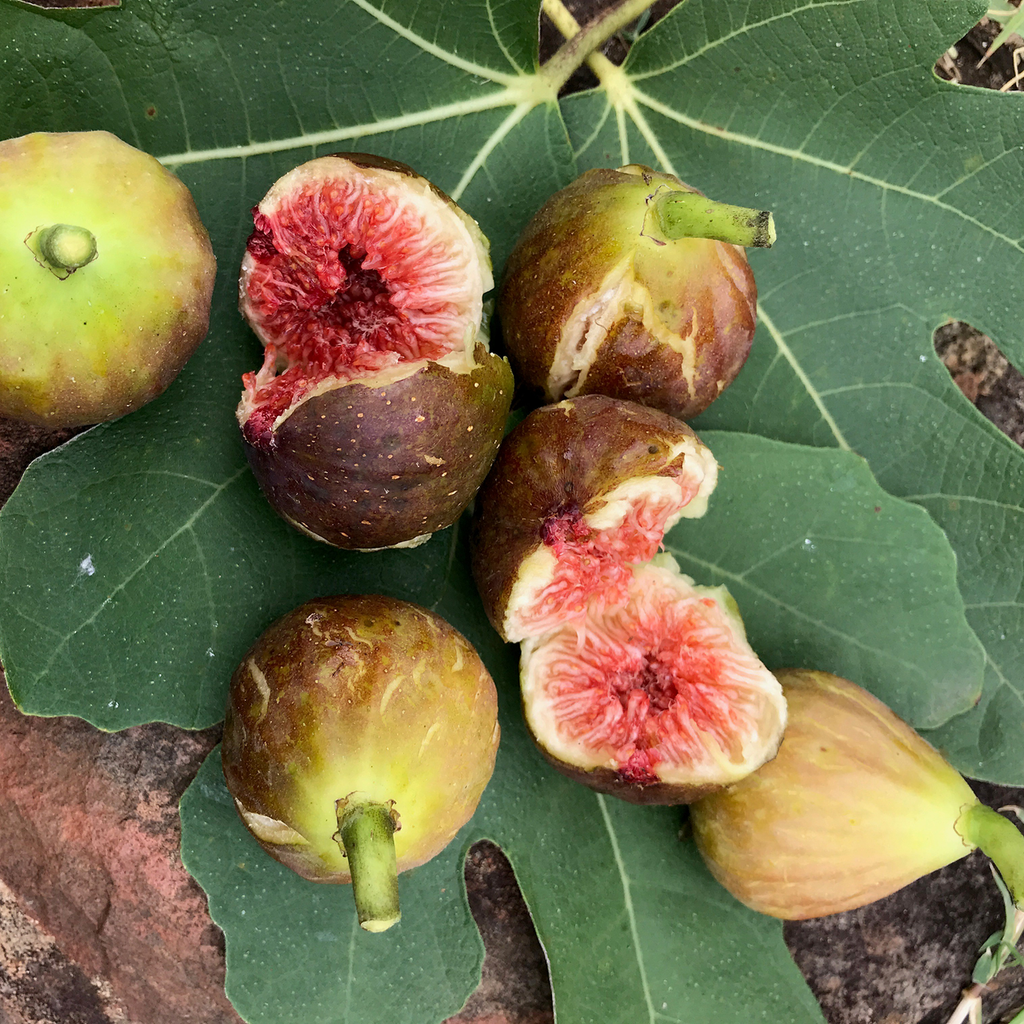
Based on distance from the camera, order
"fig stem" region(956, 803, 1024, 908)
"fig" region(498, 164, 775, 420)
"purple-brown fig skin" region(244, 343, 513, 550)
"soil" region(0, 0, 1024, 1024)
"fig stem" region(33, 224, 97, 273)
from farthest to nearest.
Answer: "soil" region(0, 0, 1024, 1024) < "fig stem" region(956, 803, 1024, 908) < "fig" region(498, 164, 775, 420) < "purple-brown fig skin" region(244, 343, 513, 550) < "fig stem" region(33, 224, 97, 273)

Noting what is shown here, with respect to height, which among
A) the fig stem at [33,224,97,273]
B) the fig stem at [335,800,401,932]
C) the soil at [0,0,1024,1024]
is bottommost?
the soil at [0,0,1024,1024]

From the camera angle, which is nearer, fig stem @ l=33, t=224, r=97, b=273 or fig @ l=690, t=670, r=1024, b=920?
fig stem @ l=33, t=224, r=97, b=273

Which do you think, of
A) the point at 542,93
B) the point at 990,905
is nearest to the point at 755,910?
the point at 990,905

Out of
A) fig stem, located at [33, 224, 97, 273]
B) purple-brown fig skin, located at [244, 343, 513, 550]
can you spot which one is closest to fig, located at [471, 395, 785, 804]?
purple-brown fig skin, located at [244, 343, 513, 550]

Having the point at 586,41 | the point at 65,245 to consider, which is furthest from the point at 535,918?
the point at 586,41

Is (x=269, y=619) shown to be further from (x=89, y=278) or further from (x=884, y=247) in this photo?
(x=884, y=247)

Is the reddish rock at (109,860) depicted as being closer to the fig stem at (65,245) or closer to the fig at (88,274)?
the fig at (88,274)

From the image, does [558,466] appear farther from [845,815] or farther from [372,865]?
[845,815]

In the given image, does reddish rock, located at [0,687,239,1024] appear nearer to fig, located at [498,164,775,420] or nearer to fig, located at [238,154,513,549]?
fig, located at [238,154,513,549]
